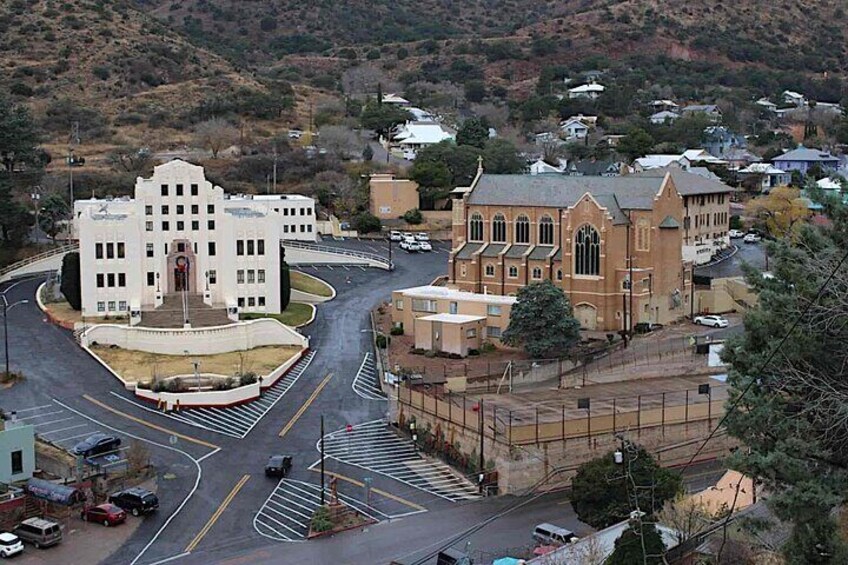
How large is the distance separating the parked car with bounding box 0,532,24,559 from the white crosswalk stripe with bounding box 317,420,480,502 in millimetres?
14515

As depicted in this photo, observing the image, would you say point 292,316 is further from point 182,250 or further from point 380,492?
point 380,492

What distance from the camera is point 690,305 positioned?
71.0m

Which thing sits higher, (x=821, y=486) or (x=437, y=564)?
(x=821, y=486)

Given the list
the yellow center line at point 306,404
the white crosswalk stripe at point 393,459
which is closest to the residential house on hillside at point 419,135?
the yellow center line at point 306,404

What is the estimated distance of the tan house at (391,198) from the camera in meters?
101

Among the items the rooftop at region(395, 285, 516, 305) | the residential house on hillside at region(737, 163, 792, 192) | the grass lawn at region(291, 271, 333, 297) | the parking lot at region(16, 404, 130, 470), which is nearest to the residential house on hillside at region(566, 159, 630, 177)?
the residential house on hillside at region(737, 163, 792, 192)

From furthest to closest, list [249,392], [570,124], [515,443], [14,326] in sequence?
1. [570,124]
2. [14,326]
3. [249,392]
4. [515,443]

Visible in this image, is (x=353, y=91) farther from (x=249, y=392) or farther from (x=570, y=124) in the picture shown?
(x=249, y=392)

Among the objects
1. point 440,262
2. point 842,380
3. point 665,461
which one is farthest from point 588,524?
point 440,262

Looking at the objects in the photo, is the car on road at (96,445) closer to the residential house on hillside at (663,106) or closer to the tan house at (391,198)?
the tan house at (391,198)

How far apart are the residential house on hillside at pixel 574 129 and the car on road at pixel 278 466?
3717 inches

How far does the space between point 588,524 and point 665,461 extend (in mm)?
10982

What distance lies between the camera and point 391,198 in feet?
332

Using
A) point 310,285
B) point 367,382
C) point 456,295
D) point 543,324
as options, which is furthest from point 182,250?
point 543,324
